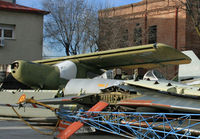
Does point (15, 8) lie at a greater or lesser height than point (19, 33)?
greater

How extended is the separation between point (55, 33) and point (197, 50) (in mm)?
12522

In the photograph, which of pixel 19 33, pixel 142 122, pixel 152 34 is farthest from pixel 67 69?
pixel 152 34

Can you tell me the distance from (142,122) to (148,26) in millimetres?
22989

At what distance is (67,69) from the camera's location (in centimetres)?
1191

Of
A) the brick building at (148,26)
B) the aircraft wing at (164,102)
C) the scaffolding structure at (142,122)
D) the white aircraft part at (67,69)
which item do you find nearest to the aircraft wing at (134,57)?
the white aircraft part at (67,69)

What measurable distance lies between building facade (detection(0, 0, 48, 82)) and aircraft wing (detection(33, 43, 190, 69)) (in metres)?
11.9

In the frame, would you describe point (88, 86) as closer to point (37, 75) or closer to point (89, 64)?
point (37, 75)

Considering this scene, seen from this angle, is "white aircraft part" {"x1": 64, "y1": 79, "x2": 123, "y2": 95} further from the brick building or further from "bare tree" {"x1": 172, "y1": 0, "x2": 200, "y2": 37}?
the brick building

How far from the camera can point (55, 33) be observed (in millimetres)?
27312

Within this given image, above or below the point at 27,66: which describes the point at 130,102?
below

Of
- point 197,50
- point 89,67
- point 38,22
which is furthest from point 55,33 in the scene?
point 89,67

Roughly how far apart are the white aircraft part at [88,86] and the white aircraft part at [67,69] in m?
2.20

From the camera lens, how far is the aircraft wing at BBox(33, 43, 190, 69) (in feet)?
A: 34.9

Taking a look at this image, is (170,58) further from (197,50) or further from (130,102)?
(197,50)
